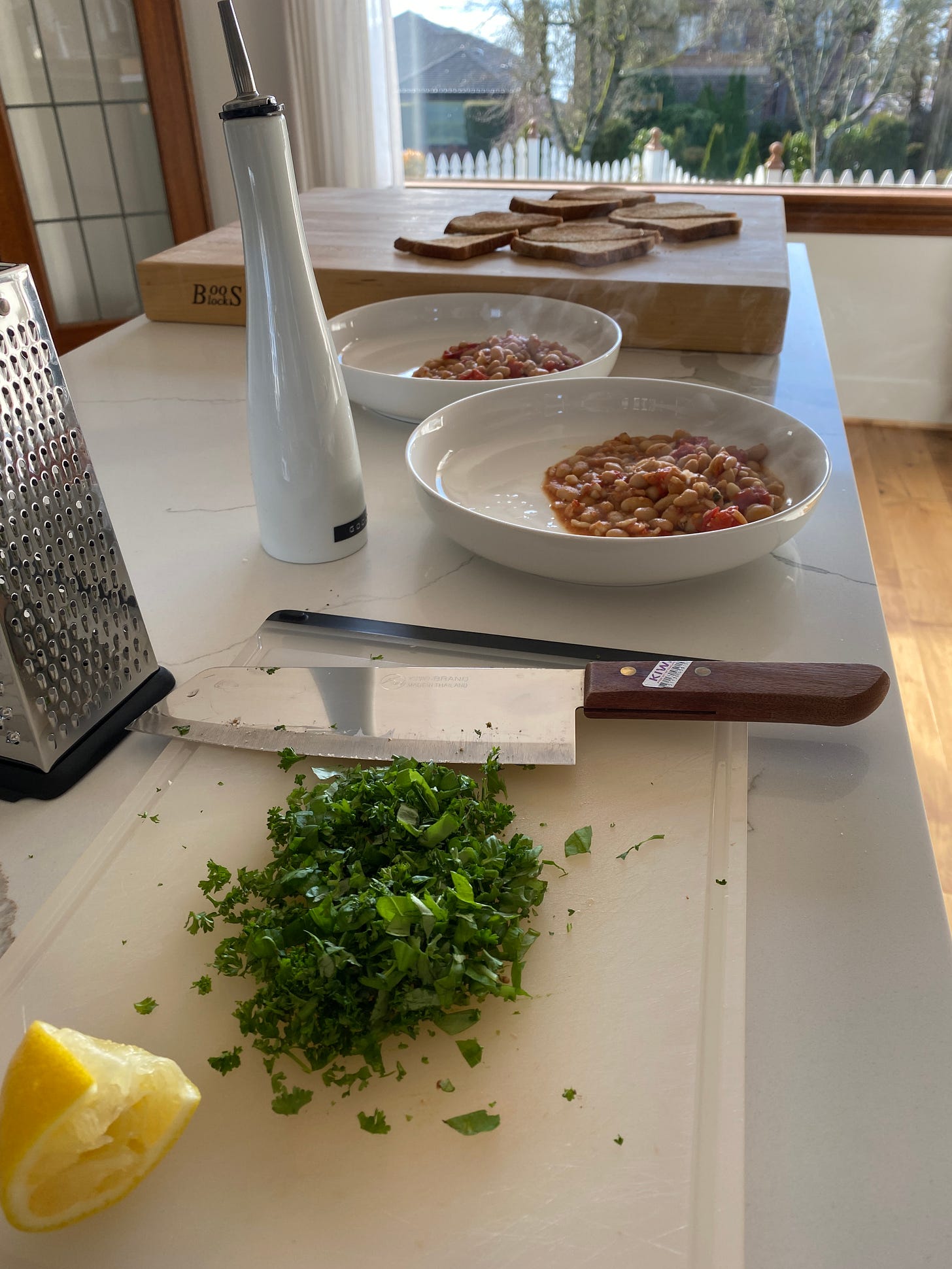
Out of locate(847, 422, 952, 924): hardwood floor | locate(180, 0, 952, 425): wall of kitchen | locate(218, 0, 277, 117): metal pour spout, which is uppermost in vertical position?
locate(218, 0, 277, 117): metal pour spout

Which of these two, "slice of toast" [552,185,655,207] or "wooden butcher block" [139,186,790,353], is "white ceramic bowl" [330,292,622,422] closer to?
"wooden butcher block" [139,186,790,353]

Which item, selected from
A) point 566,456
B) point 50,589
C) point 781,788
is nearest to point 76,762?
point 50,589

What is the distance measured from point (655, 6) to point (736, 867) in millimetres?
3503

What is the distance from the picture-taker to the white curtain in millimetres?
3232

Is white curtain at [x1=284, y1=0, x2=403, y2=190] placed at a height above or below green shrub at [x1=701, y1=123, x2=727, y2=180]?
above

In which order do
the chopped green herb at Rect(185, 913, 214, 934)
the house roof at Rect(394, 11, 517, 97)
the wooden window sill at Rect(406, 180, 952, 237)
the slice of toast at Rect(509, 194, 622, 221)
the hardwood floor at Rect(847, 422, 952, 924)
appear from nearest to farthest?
the chopped green herb at Rect(185, 913, 214, 934) → the slice of toast at Rect(509, 194, 622, 221) → the hardwood floor at Rect(847, 422, 952, 924) → the wooden window sill at Rect(406, 180, 952, 237) → the house roof at Rect(394, 11, 517, 97)

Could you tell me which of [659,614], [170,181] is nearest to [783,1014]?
[659,614]

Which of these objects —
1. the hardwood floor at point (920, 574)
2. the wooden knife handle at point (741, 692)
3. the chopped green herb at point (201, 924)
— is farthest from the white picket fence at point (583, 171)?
the chopped green herb at point (201, 924)

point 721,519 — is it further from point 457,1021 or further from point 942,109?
point 942,109

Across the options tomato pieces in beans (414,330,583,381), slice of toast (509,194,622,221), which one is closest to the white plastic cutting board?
tomato pieces in beans (414,330,583,381)

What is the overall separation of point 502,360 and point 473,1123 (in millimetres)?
928

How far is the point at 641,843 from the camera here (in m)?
0.59

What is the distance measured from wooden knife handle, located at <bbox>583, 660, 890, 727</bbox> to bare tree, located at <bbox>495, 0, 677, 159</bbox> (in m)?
3.33

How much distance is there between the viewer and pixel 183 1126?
16.4 inches
